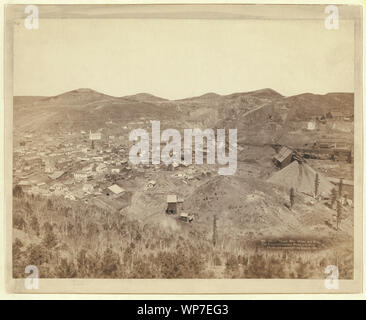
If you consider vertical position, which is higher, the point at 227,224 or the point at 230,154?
the point at 230,154

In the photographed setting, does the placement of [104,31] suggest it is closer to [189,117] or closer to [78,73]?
[78,73]

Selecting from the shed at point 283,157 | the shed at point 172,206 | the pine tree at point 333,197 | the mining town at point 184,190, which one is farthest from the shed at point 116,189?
the pine tree at point 333,197

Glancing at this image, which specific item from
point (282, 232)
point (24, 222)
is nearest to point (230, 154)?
point (282, 232)

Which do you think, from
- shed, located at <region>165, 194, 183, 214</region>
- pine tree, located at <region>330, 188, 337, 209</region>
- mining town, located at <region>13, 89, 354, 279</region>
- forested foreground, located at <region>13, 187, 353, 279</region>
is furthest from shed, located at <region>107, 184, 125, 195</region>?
pine tree, located at <region>330, 188, 337, 209</region>

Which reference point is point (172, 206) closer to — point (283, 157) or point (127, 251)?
point (127, 251)

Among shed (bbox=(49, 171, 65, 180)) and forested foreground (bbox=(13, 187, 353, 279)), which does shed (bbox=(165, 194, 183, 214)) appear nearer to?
forested foreground (bbox=(13, 187, 353, 279))

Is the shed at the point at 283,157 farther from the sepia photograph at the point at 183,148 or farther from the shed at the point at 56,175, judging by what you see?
the shed at the point at 56,175

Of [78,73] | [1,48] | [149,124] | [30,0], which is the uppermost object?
[30,0]
